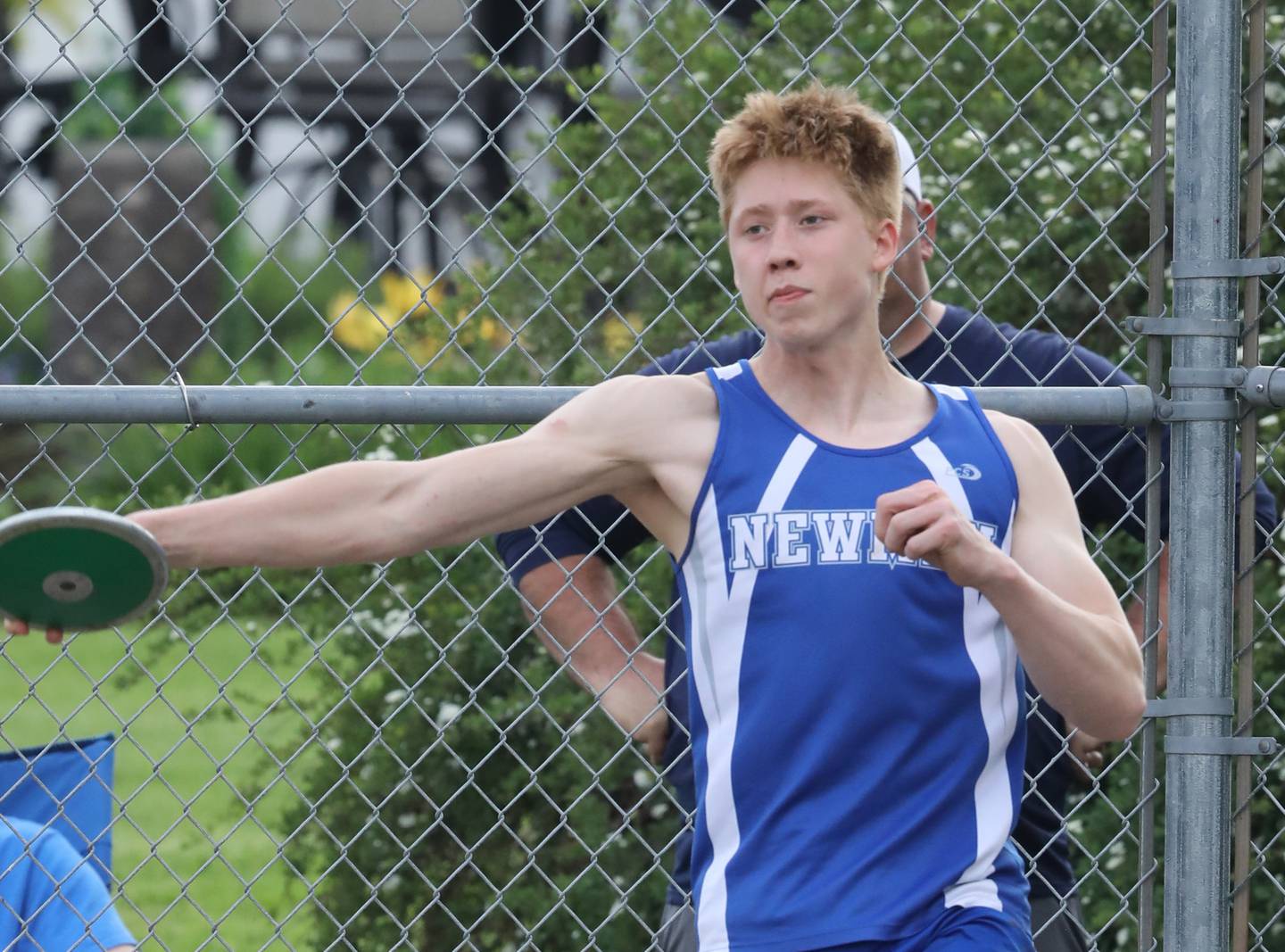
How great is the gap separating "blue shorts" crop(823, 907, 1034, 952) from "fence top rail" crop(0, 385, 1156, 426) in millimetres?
883

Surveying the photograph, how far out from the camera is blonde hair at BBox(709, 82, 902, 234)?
240cm

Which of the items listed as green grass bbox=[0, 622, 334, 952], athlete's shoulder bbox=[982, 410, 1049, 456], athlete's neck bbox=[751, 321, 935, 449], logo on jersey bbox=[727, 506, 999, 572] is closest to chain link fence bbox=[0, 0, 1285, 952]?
green grass bbox=[0, 622, 334, 952]

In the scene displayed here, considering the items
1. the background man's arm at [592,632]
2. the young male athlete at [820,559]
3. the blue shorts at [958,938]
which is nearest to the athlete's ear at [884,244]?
the young male athlete at [820,559]

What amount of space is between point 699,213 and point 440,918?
190 cm

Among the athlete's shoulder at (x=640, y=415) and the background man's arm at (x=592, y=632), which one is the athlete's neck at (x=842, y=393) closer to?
the athlete's shoulder at (x=640, y=415)

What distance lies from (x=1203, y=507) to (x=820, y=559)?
0.84 metres

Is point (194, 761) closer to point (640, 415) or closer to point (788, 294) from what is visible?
point (640, 415)

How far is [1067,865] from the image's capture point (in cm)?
316

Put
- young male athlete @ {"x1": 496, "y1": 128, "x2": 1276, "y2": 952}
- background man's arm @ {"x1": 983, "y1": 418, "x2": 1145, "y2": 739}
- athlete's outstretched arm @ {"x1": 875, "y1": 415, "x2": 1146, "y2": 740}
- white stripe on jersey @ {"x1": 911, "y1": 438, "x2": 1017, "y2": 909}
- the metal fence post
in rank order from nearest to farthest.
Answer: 1. athlete's outstretched arm @ {"x1": 875, "y1": 415, "x2": 1146, "y2": 740}
2. background man's arm @ {"x1": 983, "y1": 418, "x2": 1145, "y2": 739}
3. white stripe on jersey @ {"x1": 911, "y1": 438, "x2": 1017, "y2": 909}
4. the metal fence post
5. young male athlete @ {"x1": 496, "y1": 128, "x2": 1276, "y2": 952}

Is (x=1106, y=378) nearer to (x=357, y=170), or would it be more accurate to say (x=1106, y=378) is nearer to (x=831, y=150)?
(x=831, y=150)

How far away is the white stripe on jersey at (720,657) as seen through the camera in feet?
7.63

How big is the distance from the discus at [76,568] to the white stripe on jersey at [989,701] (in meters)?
1.01

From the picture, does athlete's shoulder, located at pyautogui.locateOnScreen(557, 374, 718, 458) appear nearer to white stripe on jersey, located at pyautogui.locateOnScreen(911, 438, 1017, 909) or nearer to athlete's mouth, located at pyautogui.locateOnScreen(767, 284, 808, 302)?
athlete's mouth, located at pyautogui.locateOnScreen(767, 284, 808, 302)

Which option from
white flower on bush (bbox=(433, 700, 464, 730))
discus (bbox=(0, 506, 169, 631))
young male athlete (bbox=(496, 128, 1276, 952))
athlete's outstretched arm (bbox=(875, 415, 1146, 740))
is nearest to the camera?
discus (bbox=(0, 506, 169, 631))
